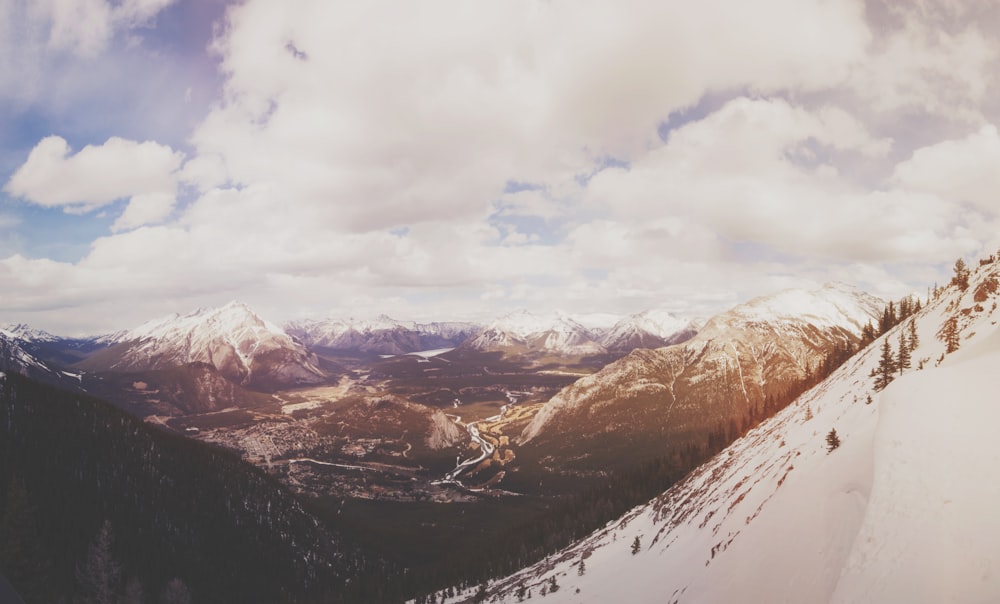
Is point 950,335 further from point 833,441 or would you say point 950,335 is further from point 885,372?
point 833,441

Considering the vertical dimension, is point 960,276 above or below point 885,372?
above

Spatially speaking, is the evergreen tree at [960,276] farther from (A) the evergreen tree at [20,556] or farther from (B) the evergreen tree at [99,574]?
(B) the evergreen tree at [99,574]

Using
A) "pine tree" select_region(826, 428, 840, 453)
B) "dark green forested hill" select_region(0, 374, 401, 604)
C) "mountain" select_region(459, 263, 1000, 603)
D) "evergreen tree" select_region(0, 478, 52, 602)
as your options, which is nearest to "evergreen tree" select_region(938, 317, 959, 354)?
"mountain" select_region(459, 263, 1000, 603)

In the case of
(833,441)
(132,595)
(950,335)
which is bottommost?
(132,595)

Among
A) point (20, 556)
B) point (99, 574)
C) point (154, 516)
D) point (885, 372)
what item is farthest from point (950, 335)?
point (154, 516)

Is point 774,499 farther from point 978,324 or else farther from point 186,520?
point 186,520

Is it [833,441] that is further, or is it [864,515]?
[833,441]
